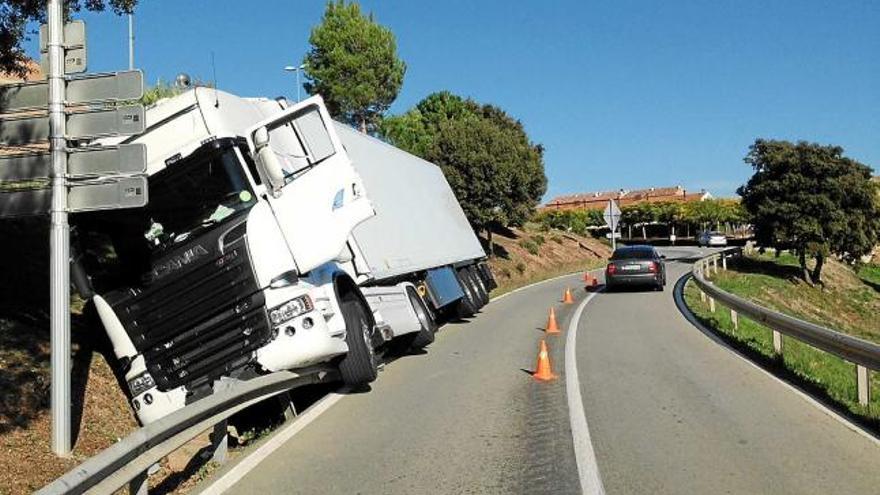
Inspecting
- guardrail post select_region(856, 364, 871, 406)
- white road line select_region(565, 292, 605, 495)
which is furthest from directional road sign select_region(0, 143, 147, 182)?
guardrail post select_region(856, 364, 871, 406)

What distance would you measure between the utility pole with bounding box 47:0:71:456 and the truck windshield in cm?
129

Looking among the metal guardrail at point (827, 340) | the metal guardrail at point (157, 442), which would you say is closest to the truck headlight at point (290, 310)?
the metal guardrail at point (157, 442)

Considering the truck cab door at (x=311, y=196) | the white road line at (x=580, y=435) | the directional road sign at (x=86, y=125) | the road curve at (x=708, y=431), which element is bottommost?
the road curve at (x=708, y=431)

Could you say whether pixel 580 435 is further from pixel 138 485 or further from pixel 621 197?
pixel 621 197

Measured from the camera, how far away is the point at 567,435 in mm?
7336

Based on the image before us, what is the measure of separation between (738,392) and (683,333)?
249 inches

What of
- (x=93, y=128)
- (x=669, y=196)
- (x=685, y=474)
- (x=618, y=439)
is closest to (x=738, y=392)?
(x=618, y=439)

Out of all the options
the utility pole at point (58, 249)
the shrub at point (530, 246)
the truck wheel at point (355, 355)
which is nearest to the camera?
the utility pole at point (58, 249)

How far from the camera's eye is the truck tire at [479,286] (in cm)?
2158

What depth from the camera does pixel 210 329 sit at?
8.08 metres

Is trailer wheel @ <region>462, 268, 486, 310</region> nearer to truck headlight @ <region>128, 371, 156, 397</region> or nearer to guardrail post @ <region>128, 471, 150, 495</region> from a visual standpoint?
truck headlight @ <region>128, 371, 156, 397</region>

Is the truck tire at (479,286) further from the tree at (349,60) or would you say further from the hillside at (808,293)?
the tree at (349,60)

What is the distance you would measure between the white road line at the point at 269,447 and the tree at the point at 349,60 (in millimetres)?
32696

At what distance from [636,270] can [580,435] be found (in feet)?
66.9
